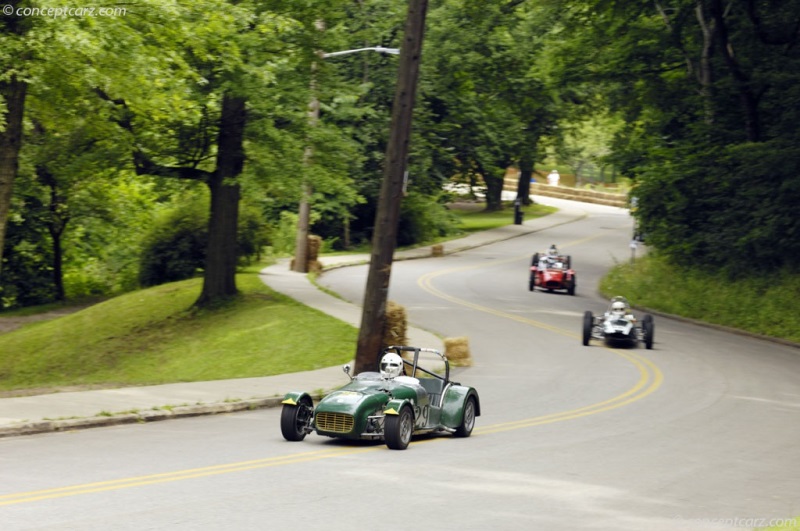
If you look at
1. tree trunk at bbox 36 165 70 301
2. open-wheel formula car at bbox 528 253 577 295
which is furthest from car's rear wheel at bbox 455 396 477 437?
tree trunk at bbox 36 165 70 301

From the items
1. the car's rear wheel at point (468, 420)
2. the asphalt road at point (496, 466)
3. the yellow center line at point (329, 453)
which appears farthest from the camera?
the car's rear wheel at point (468, 420)

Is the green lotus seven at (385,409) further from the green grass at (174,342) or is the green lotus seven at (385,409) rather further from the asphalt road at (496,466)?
the green grass at (174,342)

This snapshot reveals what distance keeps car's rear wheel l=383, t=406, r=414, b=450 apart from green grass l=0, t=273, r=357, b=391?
981 cm

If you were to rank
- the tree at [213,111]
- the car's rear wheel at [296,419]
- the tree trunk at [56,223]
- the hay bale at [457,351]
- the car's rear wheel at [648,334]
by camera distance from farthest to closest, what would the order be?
the tree trunk at [56,223]
the car's rear wheel at [648,334]
the hay bale at [457,351]
the tree at [213,111]
the car's rear wheel at [296,419]

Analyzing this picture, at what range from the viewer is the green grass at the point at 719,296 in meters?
33.2

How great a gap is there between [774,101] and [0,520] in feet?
110

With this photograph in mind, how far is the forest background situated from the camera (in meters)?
22.0

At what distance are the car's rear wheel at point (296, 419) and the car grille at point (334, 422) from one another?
1.15ft

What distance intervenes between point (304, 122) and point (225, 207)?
341 centimetres

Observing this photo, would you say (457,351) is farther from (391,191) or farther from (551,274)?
(551,274)

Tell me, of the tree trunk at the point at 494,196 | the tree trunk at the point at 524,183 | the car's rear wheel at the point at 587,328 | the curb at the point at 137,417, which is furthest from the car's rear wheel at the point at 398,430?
the tree trunk at the point at 494,196

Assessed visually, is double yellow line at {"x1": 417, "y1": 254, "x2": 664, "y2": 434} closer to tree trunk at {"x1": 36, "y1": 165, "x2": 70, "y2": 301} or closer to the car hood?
the car hood

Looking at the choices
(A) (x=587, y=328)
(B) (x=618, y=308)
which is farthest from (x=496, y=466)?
(B) (x=618, y=308)

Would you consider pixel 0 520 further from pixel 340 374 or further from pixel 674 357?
pixel 674 357
